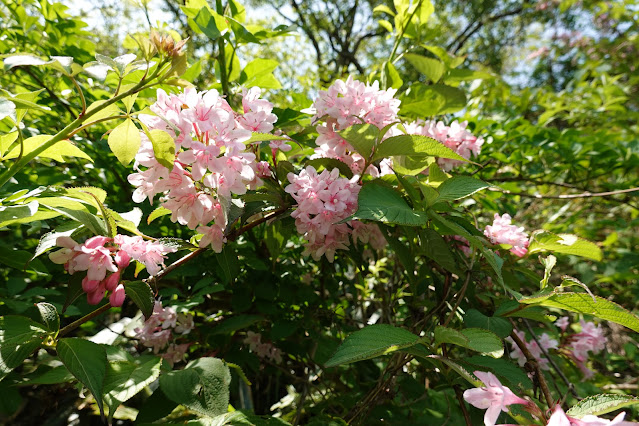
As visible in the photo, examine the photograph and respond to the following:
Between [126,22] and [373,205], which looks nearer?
[373,205]

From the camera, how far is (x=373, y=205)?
640 mm

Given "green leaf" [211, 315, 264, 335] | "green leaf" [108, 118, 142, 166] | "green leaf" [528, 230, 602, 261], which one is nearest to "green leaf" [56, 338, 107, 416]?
"green leaf" [108, 118, 142, 166]

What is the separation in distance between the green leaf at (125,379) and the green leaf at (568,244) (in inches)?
27.3

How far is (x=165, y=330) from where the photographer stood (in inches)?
40.3

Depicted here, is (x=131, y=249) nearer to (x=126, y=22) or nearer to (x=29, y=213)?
(x=29, y=213)

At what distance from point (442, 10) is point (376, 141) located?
831 centimetres

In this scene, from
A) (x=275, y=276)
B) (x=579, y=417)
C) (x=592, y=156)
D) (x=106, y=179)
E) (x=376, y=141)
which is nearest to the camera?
(x=579, y=417)

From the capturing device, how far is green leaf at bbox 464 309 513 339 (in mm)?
666

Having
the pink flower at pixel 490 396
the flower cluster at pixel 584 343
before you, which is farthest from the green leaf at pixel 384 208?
the flower cluster at pixel 584 343

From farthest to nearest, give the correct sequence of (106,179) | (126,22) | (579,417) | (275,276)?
(126,22) → (106,179) → (275,276) → (579,417)

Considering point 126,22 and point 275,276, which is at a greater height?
point 126,22

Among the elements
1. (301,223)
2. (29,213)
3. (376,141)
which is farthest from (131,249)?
(376,141)

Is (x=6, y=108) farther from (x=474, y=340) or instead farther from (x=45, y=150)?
(x=474, y=340)

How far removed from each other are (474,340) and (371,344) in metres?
0.14
